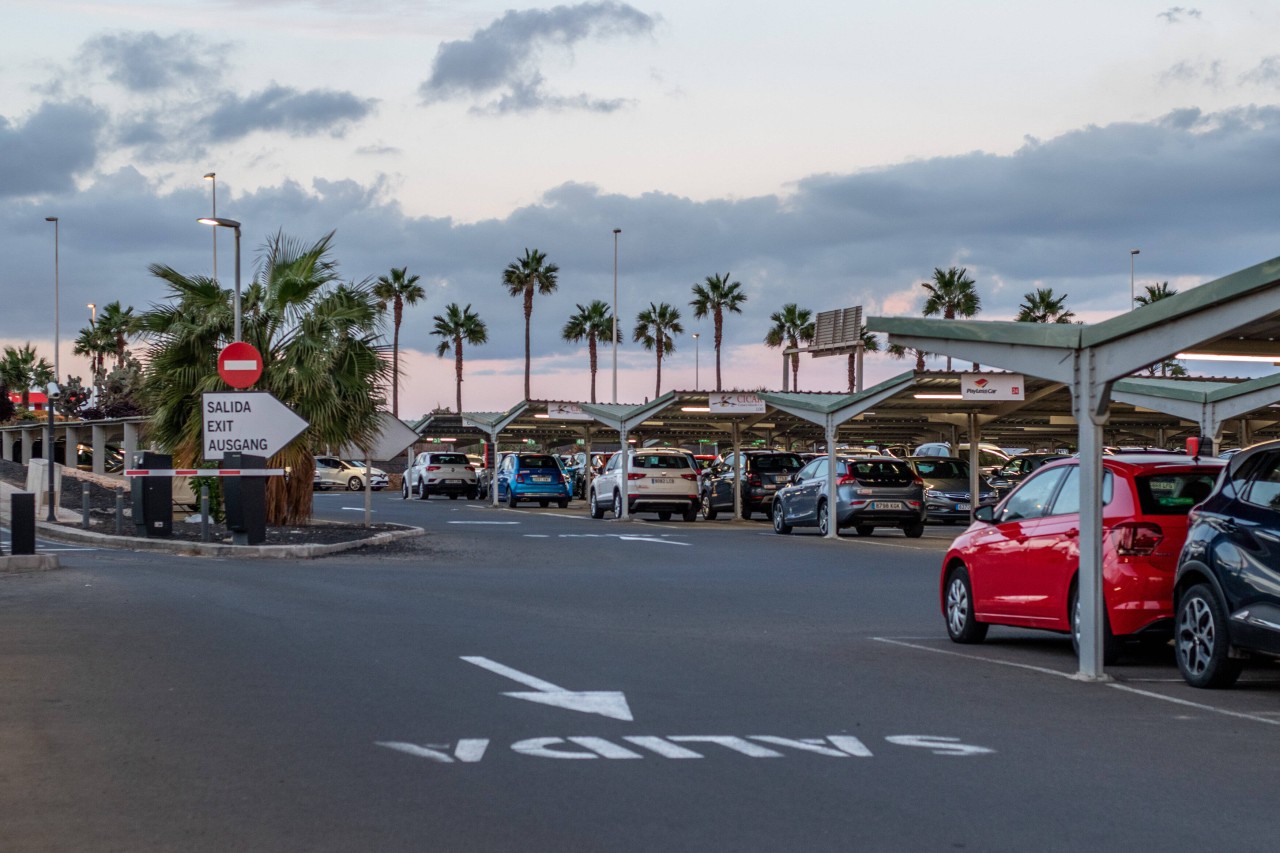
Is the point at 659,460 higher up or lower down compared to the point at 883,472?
higher up

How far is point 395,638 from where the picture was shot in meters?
12.3

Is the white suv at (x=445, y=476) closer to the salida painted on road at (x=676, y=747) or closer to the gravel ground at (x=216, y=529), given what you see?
the gravel ground at (x=216, y=529)

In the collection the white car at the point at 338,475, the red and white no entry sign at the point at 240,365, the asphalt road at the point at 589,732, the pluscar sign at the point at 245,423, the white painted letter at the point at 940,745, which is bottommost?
the asphalt road at the point at 589,732

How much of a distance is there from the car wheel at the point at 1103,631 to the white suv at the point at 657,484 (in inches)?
1048

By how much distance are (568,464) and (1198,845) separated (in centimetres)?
5985

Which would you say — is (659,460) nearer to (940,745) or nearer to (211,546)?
(211,546)

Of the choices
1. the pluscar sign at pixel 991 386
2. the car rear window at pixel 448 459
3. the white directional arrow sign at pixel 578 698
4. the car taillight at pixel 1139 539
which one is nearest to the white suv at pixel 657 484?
the pluscar sign at pixel 991 386

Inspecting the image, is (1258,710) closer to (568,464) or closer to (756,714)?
(756,714)

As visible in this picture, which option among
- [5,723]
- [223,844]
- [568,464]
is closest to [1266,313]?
[223,844]

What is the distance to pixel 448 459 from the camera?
57031 mm

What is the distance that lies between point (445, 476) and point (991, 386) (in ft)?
100

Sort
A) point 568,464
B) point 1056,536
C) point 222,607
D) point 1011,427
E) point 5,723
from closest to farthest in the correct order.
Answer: point 5,723 → point 1056,536 → point 222,607 → point 1011,427 → point 568,464

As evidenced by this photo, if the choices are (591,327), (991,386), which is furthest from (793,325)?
(991,386)

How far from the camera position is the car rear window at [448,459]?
5691 cm
